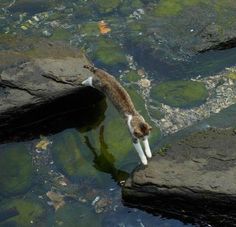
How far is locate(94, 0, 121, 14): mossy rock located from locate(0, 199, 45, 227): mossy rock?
16.1 ft

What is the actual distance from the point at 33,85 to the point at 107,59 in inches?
75.0

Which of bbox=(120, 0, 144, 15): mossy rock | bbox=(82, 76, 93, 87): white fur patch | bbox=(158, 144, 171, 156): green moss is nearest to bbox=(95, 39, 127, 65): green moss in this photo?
bbox=(120, 0, 144, 15): mossy rock

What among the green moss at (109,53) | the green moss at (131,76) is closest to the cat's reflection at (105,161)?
the green moss at (131,76)

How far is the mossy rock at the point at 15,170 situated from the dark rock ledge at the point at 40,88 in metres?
0.32

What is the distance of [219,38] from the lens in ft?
32.6

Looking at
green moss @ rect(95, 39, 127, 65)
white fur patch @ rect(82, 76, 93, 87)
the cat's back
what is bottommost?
green moss @ rect(95, 39, 127, 65)

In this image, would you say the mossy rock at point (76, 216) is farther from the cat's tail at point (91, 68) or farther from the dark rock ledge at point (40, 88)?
the cat's tail at point (91, 68)

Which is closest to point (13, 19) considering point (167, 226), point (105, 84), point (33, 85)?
point (33, 85)

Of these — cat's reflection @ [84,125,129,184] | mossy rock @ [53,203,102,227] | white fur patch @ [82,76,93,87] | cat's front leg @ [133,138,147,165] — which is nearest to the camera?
cat's front leg @ [133,138,147,165]

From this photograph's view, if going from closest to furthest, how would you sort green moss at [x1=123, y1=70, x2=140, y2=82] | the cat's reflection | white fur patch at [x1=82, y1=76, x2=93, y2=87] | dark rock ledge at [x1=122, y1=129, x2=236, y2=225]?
dark rock ledge at [x1=122, y1=129, x2=236, y2=225], the cat's reflection, white fur patch at [x1=82, y1=76, x2=93, y2=87], green moss at [x1=123, y1=70, x2=140, y2=82]

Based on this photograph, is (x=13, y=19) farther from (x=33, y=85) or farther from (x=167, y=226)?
(x=167, y=226)

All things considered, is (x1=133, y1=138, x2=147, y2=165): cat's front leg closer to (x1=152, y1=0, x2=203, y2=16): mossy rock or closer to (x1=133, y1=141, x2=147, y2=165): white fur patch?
(x1=133, y1=141, x2=147, y2=165): white fur patch

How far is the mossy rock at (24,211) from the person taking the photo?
759 cm

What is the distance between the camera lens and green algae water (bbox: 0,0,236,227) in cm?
777
